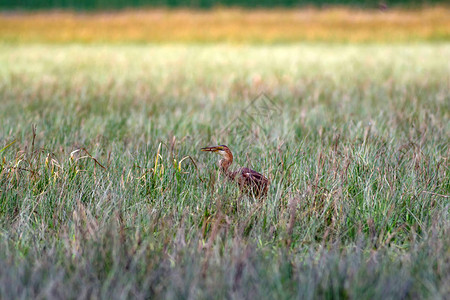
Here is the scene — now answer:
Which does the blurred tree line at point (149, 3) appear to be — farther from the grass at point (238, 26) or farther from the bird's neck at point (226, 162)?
the bird's neck at point (226, 162)

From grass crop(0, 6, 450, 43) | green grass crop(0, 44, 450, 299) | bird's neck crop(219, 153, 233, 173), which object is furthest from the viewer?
grass crop(0, 6, 450, 43)

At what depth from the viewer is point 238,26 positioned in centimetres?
1859

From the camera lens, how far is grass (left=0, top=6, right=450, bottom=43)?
1736cm

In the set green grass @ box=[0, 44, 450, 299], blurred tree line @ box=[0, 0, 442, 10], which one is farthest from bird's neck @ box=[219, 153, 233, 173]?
blurred tree line @ box=[0, 0, 442, 10]

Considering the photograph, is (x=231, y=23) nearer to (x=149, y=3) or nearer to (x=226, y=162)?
(x=149, y=3)

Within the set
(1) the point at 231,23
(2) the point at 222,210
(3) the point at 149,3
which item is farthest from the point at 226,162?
(3) the point at 149,3

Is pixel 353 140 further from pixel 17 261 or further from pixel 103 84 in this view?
pixel 103 84

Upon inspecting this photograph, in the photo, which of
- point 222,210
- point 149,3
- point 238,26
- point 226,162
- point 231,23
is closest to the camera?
point 222,210

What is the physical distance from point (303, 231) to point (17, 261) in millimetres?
978

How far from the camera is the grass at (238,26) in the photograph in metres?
17.4

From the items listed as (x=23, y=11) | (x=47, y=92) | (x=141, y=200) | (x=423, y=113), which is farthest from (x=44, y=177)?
(x=23, y=11)

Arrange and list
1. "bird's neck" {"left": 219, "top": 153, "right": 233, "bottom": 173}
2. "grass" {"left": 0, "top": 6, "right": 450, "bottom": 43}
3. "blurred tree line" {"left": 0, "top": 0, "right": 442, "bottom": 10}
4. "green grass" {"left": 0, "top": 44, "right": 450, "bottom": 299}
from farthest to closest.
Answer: "blurred tree line" {"left": 0, "top": 0, "right": 442, "bottom": 10} < "grass" {"left": 0, "top": 6, "right": 450, "bottom": 43} < "bird's neck" {"left": 219, "top": 153, "right": 233, "bottom": 173} < "green grass" {"left": 0, "top": 44, "right": 450, "bottom": 299}

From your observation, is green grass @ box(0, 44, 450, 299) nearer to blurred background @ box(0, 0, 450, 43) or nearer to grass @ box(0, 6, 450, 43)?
grass @ box(0, 6, 450, 43)

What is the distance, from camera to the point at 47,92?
17.9 ft
